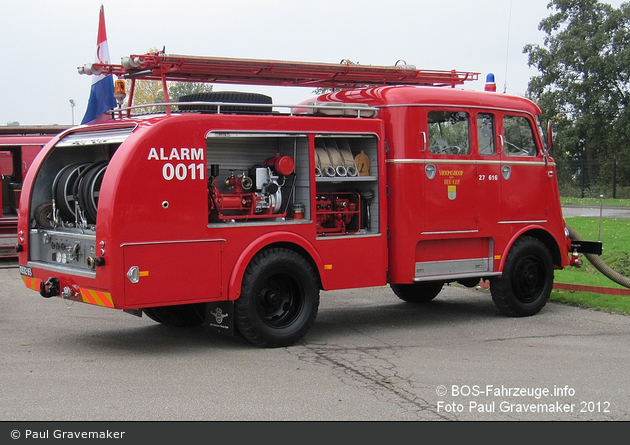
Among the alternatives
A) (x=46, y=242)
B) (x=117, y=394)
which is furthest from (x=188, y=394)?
(x=46, y=242)

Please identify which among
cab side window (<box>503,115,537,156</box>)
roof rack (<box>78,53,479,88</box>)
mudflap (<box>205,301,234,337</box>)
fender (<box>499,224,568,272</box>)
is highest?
roof rack (<box>78,53,479,88</box>)

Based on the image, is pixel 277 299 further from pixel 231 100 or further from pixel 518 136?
pixel 518 136

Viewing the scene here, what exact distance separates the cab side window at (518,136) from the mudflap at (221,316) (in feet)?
14.0

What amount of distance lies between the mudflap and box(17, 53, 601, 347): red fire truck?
0.07ft

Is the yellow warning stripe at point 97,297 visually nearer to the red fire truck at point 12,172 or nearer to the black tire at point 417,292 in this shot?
the black tire at point 417,292

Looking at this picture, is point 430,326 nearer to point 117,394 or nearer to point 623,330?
point 623,330

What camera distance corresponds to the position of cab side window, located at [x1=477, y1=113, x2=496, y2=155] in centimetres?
1010

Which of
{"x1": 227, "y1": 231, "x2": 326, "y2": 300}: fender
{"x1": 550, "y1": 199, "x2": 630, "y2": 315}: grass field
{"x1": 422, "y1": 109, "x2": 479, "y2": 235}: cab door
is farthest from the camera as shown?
{"x1": 550, "y1": 199, "x2": 630, "y2": 315}: grass field

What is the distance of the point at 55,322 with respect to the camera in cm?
977

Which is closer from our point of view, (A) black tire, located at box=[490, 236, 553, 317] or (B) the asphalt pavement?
(B) the asphalt pavement

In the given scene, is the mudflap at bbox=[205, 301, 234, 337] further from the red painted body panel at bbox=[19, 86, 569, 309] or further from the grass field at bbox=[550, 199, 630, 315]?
the grass field at bbox=[550, 199, 630, 315]

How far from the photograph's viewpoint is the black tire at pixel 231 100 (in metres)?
8.45

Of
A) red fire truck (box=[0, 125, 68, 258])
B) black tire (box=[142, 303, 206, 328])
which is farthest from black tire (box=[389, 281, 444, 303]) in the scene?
red fire truck (box=[0, 125, 68, 258])

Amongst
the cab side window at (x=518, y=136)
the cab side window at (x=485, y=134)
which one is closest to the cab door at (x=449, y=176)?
the cab side window at (x=485, y=134)
